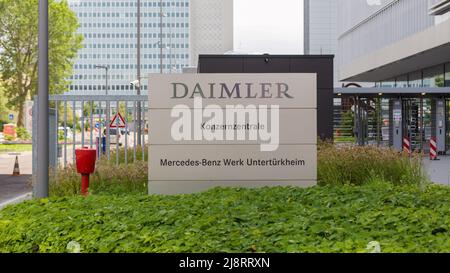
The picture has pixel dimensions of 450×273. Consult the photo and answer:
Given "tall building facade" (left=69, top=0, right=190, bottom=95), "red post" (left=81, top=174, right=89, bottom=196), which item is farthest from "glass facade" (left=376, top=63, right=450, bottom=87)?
"tall building facade" (left=69, top=0, right=190, bottom=95)

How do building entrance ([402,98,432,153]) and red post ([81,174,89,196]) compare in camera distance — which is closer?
red post ([81,174,89,196])

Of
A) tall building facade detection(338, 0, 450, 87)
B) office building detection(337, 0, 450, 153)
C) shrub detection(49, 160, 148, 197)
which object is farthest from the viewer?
tall building facade detection(338, 0, 450, 87)

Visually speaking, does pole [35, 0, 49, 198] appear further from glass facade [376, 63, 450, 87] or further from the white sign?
glass facade [376, 63, 450, 87]

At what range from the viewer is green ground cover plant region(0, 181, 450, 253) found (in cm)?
495

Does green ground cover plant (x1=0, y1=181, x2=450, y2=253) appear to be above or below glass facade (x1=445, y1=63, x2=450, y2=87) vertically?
below

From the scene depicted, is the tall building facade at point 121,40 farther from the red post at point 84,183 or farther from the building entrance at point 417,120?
the red post at point 84,183

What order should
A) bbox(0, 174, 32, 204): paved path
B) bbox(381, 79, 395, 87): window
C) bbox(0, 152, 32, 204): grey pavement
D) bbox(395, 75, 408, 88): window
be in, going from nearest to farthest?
bbox(0, 174, 32, 204): paved path → bbox(0, 152, 32, 204): grey pavement → bbox(395, 75, 408, 88): window → bbox(381, 79, 395, 87): window

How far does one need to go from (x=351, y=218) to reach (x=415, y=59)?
34625 mm

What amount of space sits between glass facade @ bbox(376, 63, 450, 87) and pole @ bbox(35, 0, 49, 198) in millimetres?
33504

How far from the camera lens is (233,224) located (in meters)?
5.81
